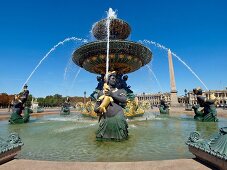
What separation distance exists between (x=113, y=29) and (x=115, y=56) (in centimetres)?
305

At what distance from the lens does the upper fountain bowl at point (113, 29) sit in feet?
56.2

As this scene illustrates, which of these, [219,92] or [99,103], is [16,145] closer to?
[99,103]

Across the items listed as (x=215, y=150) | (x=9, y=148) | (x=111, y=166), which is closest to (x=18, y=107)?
(x=9, y=148)

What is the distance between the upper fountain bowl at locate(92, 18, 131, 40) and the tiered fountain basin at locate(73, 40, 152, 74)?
2.59 metres

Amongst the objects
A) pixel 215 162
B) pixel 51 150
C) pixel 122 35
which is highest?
pixel 122 35

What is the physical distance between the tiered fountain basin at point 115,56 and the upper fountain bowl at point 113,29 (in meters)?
2.59

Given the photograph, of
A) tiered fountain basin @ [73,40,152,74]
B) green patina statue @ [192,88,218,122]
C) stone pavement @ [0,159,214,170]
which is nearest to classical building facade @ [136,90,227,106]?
tiered fountain basin @ [73,40,152,74]

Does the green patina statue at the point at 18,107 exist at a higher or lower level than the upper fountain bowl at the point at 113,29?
lower

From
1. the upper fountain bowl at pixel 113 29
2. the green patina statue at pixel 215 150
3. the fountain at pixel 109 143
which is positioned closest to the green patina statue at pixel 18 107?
the fountain at pixel 109 143

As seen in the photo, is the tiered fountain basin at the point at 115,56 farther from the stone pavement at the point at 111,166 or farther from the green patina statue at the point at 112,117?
the stone pavement at the point at 111,166

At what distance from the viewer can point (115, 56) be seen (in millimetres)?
15492

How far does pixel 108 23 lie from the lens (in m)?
16.7

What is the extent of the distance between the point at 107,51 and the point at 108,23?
324 cm

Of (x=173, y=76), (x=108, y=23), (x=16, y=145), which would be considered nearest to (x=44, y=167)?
(x=16, y=145)
